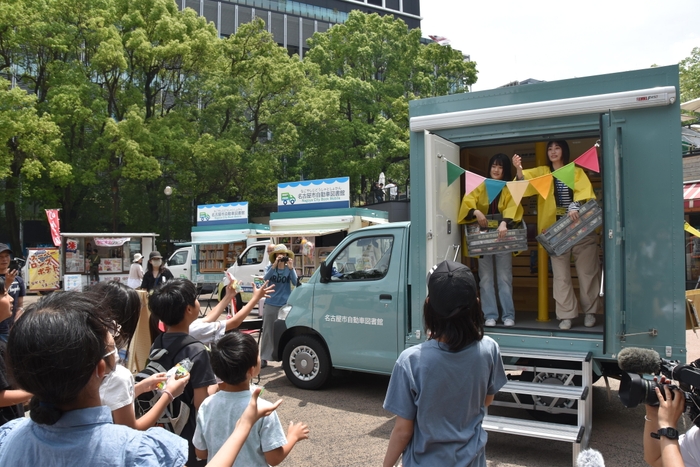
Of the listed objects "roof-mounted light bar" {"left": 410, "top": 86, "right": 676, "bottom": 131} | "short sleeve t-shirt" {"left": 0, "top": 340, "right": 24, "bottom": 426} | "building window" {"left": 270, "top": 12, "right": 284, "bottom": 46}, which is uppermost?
"building window" {"left": 270, "top": 12, "right": 284, "bottom": 46}

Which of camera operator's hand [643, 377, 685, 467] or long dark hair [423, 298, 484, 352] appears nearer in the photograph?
camera operator's hand [643, 377, 685, 467]

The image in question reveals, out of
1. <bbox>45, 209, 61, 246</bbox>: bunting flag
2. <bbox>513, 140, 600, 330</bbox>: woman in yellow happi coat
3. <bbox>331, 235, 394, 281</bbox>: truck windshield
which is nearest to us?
<bbox>513, 140, 600, 330</bbox>: woman in yellow happi coat

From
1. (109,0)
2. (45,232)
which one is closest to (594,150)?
(109,0)

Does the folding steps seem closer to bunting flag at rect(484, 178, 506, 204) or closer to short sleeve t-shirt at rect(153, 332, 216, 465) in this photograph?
bunting flag at rect(484, 178, 506, 204)

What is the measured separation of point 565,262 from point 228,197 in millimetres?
25385

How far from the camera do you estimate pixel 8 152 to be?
21125 millimetres

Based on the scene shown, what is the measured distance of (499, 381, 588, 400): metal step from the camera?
4.39 meters

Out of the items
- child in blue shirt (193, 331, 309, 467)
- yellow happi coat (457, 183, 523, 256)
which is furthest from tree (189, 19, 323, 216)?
child in blue shirt (193, 331, 309, 467)

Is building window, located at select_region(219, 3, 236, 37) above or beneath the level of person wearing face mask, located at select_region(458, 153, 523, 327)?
above

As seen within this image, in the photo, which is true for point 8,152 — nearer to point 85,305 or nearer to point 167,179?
point 167,179

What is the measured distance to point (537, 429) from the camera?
4391 mm

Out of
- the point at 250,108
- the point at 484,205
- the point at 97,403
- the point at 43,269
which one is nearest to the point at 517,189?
the point at 484,205

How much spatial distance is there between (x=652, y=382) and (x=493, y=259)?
13.3 feet

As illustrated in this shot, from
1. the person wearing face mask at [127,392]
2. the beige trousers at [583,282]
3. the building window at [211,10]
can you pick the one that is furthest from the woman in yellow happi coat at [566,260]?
the building window at [211,10]
